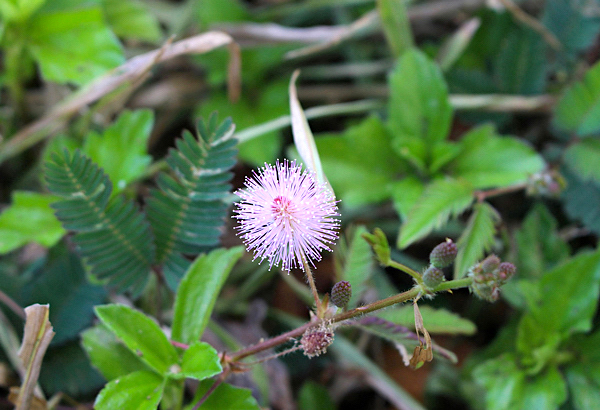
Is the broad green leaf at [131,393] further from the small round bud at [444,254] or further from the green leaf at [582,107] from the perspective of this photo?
the green leaf at [582,107]

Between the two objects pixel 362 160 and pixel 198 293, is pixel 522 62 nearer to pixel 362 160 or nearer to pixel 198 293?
pixel 362 160

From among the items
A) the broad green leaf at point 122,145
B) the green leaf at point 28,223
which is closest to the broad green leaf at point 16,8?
the broad green leaf at point 122,145

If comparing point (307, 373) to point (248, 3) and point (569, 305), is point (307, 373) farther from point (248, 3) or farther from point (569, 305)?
point (248, 3)

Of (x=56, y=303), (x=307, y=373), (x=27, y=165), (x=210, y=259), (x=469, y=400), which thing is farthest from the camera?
(x=27, y=165)

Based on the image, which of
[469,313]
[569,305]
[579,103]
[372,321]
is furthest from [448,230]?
[372,321]

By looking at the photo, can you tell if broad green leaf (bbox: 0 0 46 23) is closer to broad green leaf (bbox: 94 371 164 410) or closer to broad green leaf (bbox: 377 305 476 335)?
broad green leaf (bbox: 94 371 164 410)

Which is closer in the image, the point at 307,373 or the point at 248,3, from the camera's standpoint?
the point at 307,373

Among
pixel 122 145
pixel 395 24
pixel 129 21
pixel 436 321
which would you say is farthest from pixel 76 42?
pixel 436 321

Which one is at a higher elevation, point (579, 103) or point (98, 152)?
point (98, 152)
